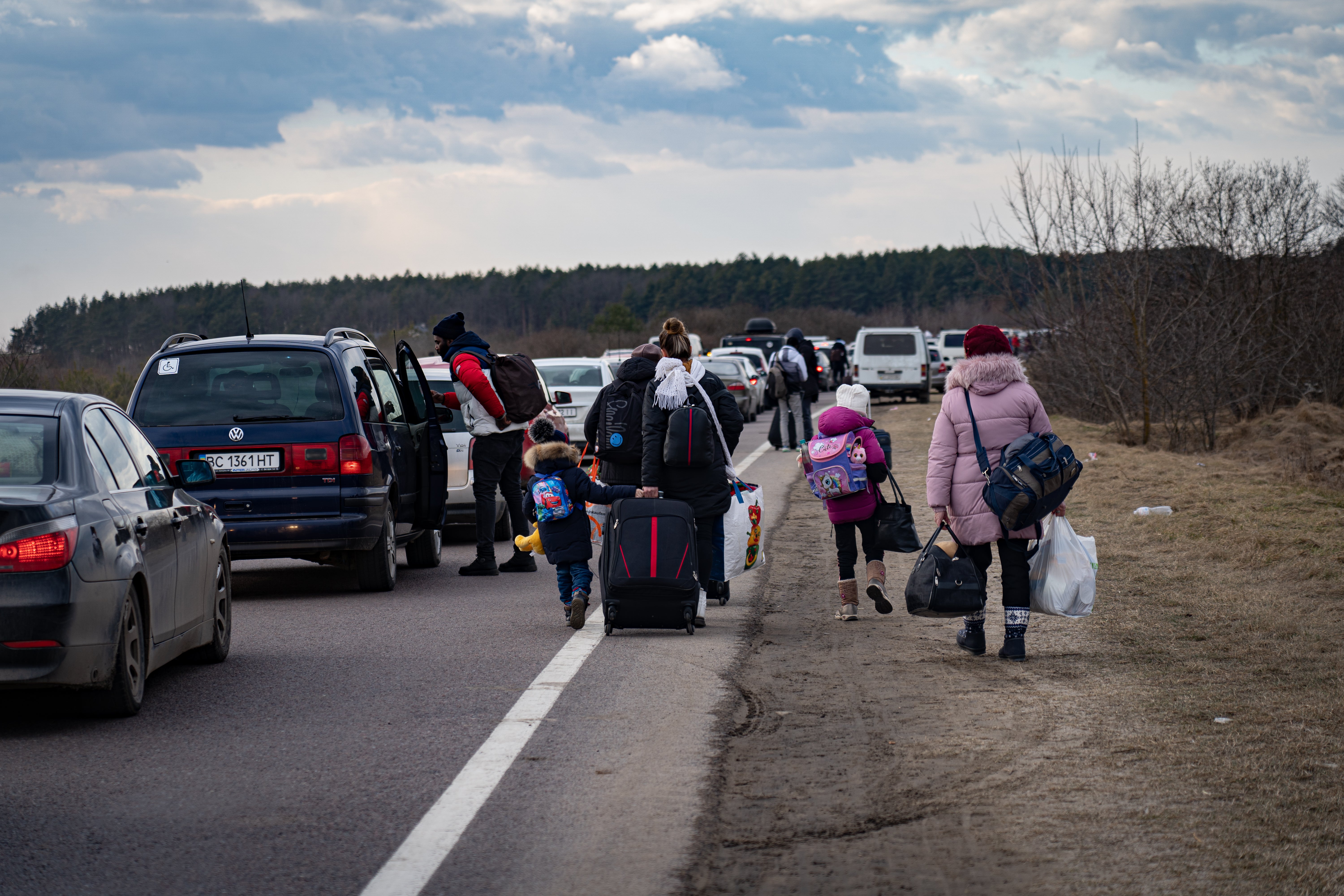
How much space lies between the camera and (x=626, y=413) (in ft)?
29.7

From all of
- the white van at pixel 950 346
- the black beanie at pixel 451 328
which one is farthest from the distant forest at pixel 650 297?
the black beanie at pixel 451 328

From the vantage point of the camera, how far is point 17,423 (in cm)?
636

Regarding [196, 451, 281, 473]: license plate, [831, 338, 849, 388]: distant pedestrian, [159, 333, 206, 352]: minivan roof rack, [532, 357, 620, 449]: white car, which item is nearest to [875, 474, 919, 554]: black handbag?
[196, 451, 281, 473]: license plate

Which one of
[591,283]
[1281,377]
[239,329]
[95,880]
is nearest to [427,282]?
[591,283]

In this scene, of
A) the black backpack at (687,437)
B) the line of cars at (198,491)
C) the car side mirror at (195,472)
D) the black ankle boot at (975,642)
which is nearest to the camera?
the line of cars at (198,491)

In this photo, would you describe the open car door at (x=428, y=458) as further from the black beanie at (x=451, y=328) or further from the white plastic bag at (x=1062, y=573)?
the white plastic bag at (x=1062, y=573)

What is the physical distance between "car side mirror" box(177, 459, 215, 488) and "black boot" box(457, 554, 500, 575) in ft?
12.8

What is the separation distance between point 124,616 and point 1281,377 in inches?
937

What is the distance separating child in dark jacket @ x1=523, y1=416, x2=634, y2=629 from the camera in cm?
865

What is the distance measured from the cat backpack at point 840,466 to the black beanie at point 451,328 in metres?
3.56

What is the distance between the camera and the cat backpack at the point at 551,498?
28.5 feet

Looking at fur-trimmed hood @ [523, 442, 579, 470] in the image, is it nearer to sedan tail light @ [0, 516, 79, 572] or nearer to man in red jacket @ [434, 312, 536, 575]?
man in red jacket @ [434, 312, 536, 575]

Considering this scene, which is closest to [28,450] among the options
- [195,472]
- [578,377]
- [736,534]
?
[195,472]

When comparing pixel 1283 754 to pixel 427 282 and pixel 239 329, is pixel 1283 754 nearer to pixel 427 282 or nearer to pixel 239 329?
pixel 239 329
